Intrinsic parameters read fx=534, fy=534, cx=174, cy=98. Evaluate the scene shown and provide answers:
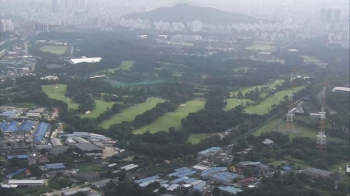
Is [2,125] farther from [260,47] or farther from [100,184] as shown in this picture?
[260,47]

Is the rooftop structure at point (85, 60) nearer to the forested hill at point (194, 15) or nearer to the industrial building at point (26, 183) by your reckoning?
the forested hill at point (194, 15)

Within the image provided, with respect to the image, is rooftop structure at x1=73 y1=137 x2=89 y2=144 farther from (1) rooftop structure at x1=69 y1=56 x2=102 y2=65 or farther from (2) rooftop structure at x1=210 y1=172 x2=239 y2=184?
(1) rooftop structure at x1=69 y1=56 x2=102 y2=65

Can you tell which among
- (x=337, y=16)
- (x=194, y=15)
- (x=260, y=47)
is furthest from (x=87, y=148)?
(x=337, y=16)

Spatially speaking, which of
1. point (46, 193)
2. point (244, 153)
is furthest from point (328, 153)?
point (46, 193)

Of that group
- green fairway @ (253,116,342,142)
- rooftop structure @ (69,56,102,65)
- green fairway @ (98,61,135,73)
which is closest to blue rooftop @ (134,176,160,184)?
green fairway @ (253,116,342,142)

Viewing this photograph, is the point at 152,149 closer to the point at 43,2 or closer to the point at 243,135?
the point at 243,135

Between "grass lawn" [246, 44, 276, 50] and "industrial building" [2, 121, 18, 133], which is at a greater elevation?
"grass lawn" [246, 44, 276, 50]
